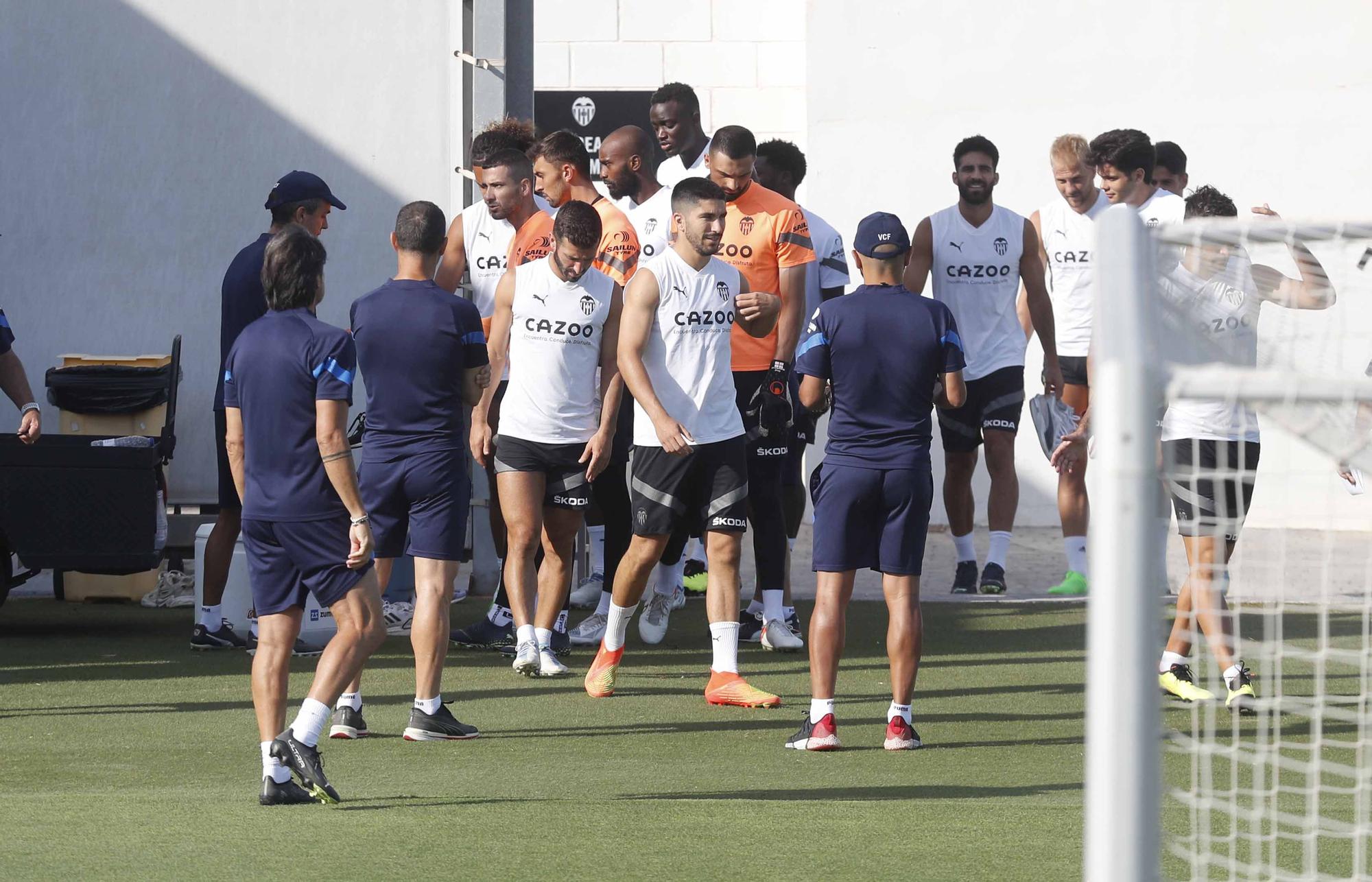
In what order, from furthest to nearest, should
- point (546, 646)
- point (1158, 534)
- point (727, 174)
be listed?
point (727, 174)
point (546, 646)
point (1158, 534)

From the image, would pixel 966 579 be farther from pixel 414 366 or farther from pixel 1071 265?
pixel 414 366

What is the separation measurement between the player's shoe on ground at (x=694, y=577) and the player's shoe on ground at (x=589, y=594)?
0.55 m

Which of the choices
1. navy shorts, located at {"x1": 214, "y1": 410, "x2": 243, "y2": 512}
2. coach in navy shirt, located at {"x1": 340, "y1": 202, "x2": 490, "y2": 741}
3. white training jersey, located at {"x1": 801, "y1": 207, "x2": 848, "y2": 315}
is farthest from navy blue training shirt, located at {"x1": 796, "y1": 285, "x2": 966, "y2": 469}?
navy shorts, located at {"x1": 214, "y1": 410, "x2": 243, "y2": 512}

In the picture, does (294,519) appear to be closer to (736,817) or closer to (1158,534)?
(736,817)

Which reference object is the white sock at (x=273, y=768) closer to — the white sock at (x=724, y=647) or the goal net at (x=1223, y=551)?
the white sock at (x=724, y=647)

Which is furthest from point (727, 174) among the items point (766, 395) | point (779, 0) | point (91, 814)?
point (779, 0)

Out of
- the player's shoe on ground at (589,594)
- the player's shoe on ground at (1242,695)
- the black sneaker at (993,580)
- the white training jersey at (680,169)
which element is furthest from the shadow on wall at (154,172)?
the player's shoe on ground at (1242,695)

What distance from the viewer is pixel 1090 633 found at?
2.60 meters

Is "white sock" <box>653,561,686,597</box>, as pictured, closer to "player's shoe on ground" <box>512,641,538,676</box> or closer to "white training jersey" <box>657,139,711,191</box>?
"player's shoe on ground" <box>512,641,538,676</box>

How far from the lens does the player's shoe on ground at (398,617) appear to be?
870 cm

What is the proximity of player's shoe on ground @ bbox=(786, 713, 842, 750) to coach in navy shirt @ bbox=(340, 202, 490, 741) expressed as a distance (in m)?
1.18

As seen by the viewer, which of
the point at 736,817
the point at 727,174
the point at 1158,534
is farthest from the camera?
the point at 727,174

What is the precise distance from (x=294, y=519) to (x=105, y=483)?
344cm

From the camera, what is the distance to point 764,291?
26.3 ft
